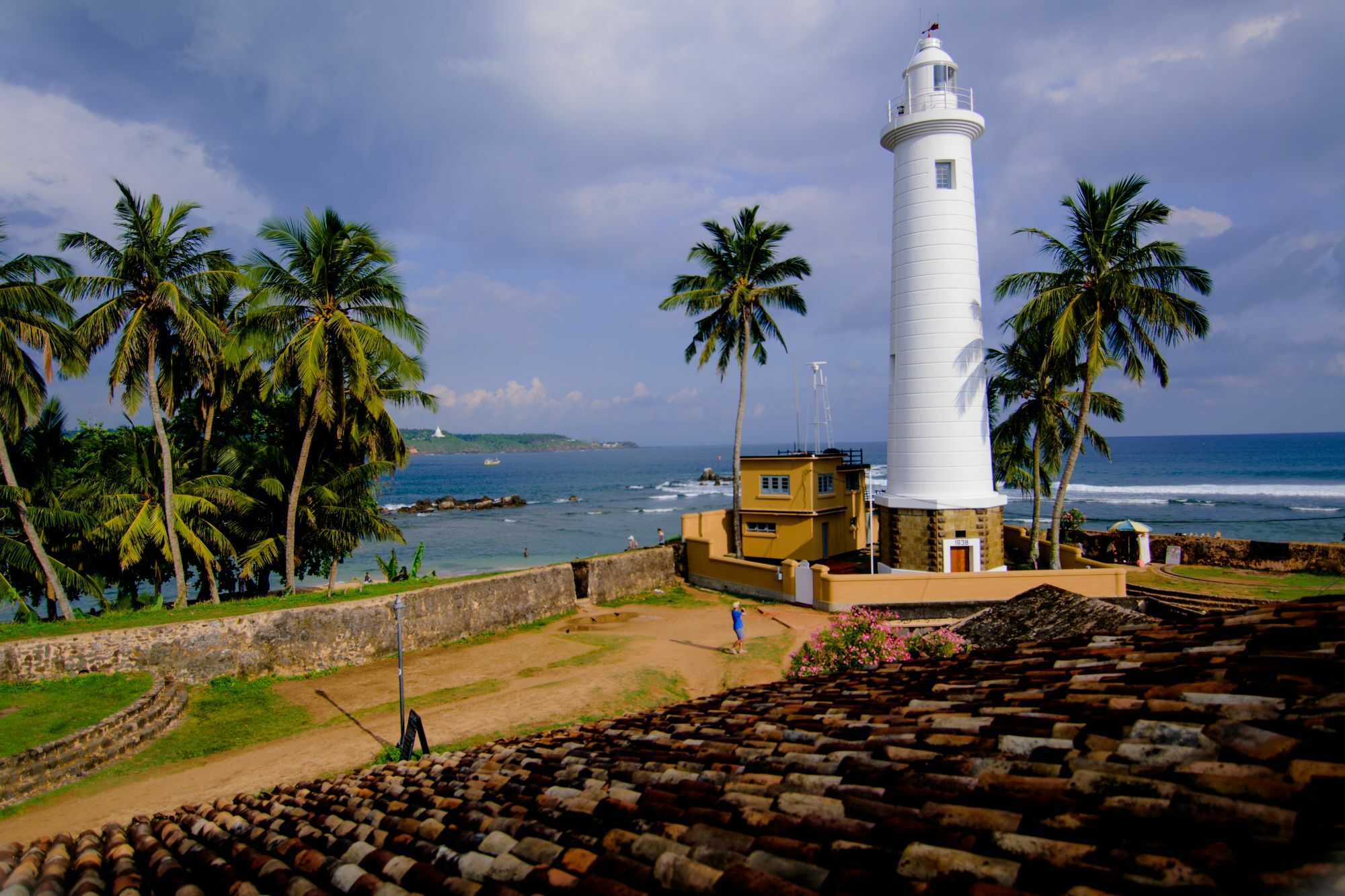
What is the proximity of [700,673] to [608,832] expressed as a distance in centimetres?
1427

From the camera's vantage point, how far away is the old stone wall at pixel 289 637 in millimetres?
13391

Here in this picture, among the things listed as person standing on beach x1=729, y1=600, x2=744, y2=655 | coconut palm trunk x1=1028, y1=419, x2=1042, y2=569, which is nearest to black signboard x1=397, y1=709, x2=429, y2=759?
person standing on beach x1=729, y1=600, x2=744, y2=655

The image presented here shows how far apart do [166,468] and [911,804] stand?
2099cm

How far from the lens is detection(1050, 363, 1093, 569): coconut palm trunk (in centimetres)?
2069

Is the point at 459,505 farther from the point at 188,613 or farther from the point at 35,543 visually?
the point at 188,613

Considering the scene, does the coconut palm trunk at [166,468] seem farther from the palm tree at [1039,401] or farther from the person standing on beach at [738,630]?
the palm tree at [1039,401]

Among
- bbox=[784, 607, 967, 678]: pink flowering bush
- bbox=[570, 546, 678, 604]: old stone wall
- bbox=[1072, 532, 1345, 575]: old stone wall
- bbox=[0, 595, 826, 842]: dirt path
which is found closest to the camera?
bbox=[0, 595, 826, 842]: dirt path

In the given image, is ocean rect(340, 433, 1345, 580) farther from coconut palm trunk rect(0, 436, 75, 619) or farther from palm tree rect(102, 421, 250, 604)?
coconut palm trunk rect(0, 436, 75, 619)

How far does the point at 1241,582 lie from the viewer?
22156 millimetres

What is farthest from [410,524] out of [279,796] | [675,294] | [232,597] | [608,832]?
[608,832]

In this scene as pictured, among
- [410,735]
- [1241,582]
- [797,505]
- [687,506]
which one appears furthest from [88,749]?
[687,506]

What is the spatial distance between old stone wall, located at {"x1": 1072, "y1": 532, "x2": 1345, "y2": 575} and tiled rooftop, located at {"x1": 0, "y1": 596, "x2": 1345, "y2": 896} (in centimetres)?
2603

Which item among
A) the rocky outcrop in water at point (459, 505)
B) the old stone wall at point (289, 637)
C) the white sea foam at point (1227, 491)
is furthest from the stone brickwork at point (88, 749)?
the white sea foam at point (1227, 491)

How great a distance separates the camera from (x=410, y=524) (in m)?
67.2
